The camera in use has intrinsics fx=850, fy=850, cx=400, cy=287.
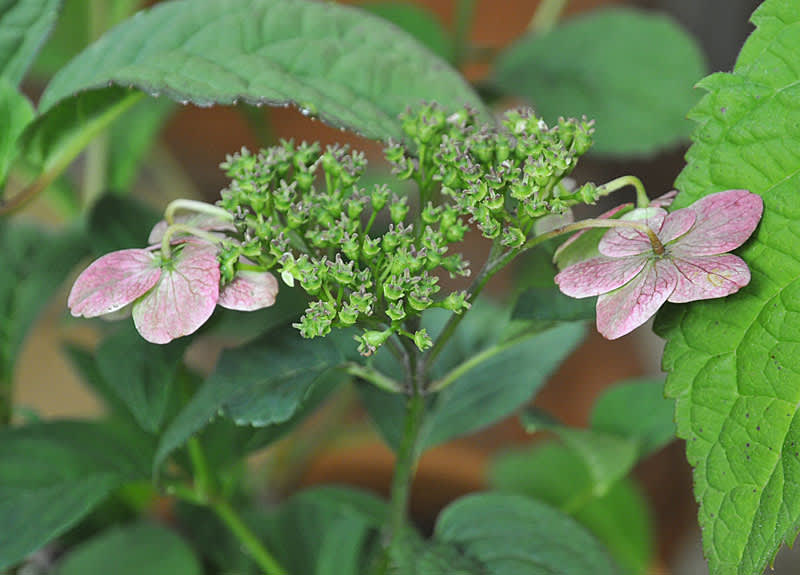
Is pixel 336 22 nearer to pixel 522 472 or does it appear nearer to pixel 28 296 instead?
pixel 28 296

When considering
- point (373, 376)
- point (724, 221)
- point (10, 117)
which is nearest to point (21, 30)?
point (10, 117)

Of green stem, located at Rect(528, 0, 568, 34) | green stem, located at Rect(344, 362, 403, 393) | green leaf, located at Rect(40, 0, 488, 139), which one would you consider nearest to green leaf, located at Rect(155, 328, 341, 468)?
green stem, located at Rect(344, 362, 403, 393)

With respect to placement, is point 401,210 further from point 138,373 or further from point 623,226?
point 138,373

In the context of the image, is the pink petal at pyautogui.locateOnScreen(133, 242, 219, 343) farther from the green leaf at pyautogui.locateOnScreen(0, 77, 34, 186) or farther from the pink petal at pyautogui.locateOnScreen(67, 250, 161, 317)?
the green leaf at pyautogui.locateOnScreen(0, 77, 34, 186)

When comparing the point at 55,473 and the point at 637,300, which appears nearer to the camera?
the point at 637,300

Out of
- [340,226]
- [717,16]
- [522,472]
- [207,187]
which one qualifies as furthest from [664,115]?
[207,187]

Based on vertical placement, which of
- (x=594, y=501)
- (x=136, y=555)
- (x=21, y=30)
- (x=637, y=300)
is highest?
(x=21, y=30)
